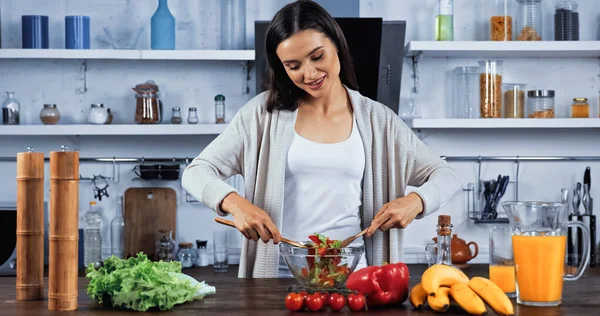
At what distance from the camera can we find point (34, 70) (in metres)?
3.82

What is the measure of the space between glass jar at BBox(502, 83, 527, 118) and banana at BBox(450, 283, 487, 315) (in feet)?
7.41

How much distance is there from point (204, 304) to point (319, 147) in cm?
71

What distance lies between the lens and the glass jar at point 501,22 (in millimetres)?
3660

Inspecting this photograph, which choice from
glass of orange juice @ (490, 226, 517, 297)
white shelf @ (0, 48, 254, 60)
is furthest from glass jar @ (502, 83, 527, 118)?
glass of orange juice @ (490, 226, 517, 297)

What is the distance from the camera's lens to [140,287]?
162 centimetres

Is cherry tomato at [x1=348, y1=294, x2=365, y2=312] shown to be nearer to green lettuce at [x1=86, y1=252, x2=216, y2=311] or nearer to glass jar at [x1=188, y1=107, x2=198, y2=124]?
green lettuce at [x1=86, y1=252, x2=216, y2=311]

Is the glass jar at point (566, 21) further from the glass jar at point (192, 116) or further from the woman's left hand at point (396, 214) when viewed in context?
the woman's left hand at point (396, 214)

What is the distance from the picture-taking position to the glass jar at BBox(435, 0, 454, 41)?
3.66 meters

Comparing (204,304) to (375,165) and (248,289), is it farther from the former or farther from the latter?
(375,165)

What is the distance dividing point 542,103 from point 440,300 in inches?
91.6

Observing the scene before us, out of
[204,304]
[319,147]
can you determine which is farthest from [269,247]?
[204,304]

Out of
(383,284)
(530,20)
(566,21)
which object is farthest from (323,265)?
(566,21)

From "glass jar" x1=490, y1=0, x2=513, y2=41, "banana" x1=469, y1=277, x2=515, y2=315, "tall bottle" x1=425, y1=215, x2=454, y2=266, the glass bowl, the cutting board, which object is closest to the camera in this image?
"banana" x1=469, y1=277, x2=515, y2=315

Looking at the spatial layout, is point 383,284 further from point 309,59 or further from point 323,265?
point 309,59
